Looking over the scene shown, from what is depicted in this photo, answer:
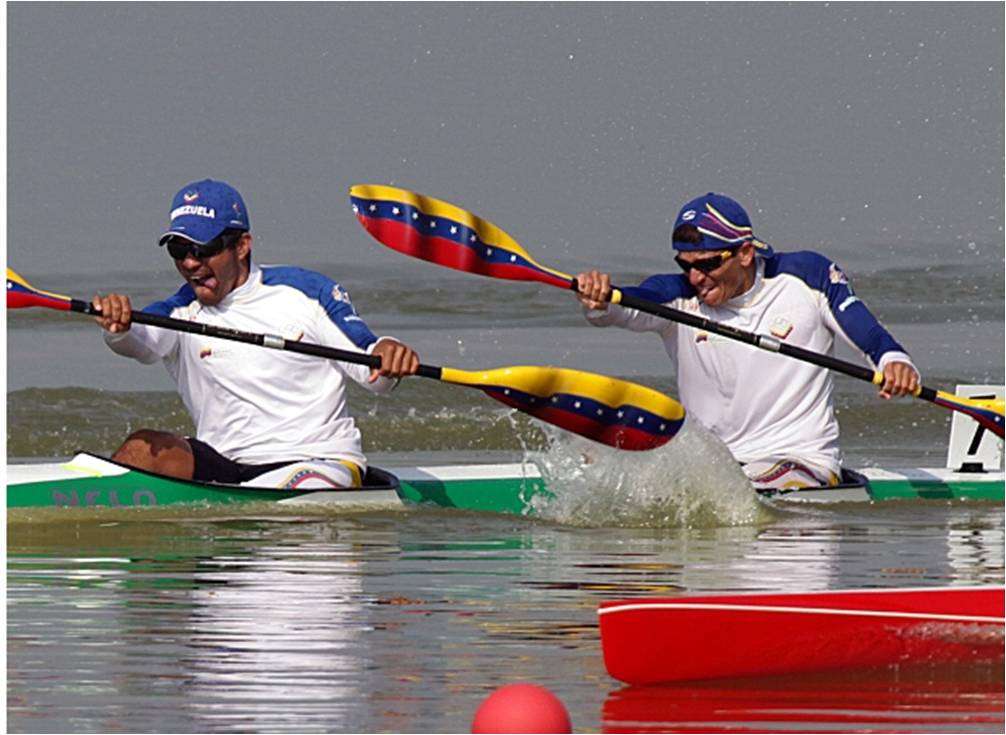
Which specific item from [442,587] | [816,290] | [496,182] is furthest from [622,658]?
[496,182]

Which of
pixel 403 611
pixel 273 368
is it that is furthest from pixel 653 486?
pixel 403 611

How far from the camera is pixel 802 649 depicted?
630 cm

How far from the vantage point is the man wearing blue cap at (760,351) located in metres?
10.7

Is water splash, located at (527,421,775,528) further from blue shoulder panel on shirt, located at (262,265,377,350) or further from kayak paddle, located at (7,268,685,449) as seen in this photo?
blue shoulder panel on shirt, located at (262,265,377,350)

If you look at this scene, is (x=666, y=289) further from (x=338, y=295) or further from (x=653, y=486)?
(x=338, y=295)

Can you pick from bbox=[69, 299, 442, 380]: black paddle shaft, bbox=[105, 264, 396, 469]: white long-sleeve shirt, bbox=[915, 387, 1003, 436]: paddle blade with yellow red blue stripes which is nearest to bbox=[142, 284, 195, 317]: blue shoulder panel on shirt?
bbox=[105, 264, 396, 469]: white long-sleeve shirt

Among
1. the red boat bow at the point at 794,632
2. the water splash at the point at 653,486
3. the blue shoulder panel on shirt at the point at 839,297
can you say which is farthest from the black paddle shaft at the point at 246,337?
the red boat bow at the point at 794,632

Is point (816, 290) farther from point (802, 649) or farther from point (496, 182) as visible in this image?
point (496, 182)

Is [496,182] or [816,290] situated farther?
[496,182]

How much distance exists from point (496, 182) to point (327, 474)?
18949 millimetres

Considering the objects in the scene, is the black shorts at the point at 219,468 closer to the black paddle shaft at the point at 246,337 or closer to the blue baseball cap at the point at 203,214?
the black paddle shaft at the point at 246,337

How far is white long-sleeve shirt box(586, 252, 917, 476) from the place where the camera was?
425 inches

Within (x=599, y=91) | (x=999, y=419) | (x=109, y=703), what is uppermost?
(x=599, y=91)

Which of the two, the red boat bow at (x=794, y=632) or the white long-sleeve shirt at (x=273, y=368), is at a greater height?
the white long-sleeve shirt at (x=273, y=368)
